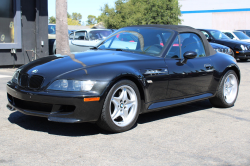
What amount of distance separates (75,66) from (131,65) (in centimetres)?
77

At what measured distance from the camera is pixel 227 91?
6.20 m

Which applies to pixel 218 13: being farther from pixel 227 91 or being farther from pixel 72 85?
pixel 72 85

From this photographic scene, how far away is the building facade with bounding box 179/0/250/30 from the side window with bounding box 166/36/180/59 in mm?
49456

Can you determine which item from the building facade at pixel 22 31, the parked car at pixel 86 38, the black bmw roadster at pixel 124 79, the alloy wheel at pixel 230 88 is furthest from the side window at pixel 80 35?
the alloy wheel at pixel 230 88

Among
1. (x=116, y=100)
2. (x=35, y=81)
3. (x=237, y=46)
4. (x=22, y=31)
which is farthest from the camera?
(x=237, y=46)

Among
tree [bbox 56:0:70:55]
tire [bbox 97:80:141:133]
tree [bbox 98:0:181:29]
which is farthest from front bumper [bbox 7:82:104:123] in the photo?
tree [bbox 98:0:181:29]

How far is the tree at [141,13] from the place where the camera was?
1075 inches

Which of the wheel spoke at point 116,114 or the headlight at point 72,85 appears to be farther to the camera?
the wheel spoke at point 116,114

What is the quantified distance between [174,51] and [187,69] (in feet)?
1.17

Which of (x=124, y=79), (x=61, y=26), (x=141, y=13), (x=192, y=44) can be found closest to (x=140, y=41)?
(x=192, y=44)

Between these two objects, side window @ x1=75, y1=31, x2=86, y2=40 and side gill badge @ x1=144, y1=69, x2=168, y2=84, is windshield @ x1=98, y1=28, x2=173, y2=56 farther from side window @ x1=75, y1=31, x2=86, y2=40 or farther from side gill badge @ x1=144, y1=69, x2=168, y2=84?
side window @ x1=75, y1=31, x2=86, y2=40

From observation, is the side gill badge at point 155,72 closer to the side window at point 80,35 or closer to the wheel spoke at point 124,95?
the wheel spoke at point 124,95

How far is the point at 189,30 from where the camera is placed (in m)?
5.69

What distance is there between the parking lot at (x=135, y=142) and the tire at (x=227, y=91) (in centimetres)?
61
